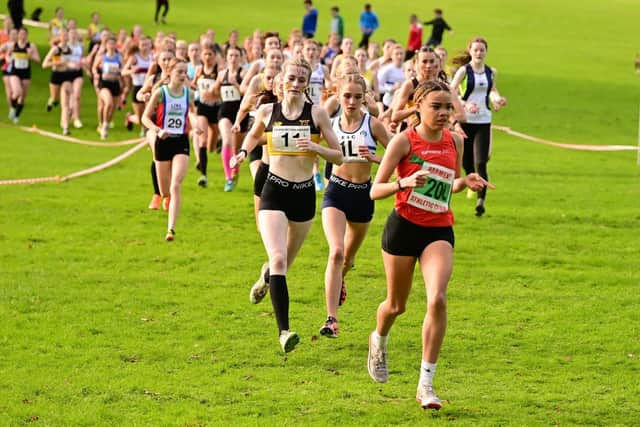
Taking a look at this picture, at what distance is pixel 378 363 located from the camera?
9.15 metres

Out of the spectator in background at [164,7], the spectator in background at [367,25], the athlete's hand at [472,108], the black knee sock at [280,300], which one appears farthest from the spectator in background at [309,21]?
the black knee sock at [280,300]

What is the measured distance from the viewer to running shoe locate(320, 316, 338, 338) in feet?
34.3

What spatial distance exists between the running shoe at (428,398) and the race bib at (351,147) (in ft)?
9.09

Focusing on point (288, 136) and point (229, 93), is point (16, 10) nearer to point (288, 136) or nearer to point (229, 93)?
point (229, 93)

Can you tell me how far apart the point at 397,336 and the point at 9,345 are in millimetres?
3371

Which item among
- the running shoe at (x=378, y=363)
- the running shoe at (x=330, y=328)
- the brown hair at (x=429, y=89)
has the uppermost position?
the brown hair at (x=429, y=89)

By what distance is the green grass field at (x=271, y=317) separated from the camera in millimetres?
8773

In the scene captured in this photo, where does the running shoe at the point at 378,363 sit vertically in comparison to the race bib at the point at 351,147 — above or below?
below

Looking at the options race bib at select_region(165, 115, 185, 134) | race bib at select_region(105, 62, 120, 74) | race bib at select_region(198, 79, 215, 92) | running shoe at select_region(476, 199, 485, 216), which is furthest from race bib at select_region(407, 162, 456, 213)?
race bib at select_region(105, 62, 120, 74)

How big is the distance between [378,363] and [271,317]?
8.92ft

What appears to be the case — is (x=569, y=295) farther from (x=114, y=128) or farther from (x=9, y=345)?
(x=114, y=128)

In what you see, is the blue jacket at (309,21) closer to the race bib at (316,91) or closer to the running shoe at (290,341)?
the race bib at (316,91)

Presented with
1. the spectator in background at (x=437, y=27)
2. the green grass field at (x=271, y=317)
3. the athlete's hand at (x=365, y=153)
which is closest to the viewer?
→ the green grass field at (x=271, y=317)

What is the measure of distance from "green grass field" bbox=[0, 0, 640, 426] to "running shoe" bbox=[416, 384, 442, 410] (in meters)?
0.07
